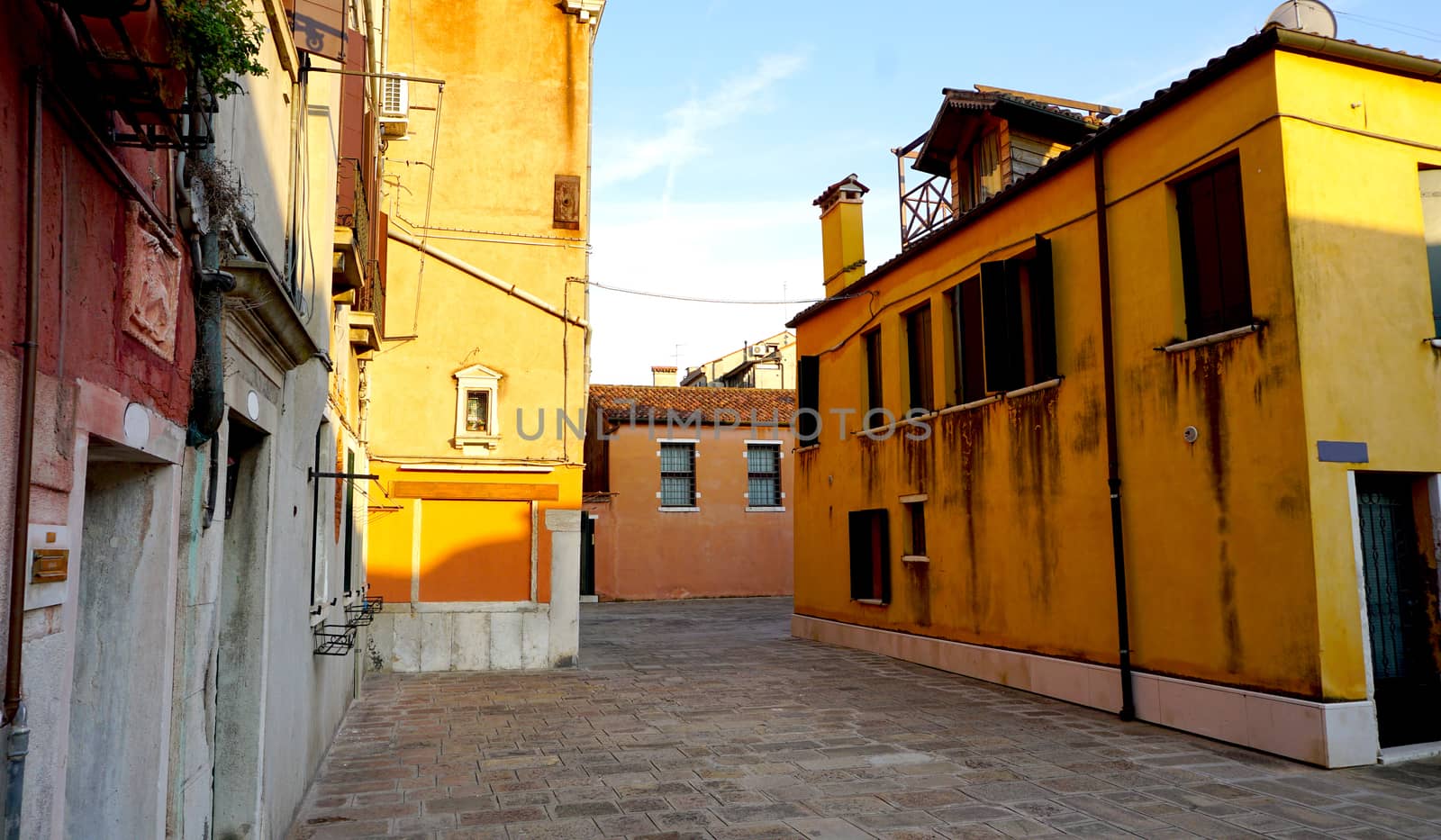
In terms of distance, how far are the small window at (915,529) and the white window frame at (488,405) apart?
5.57m

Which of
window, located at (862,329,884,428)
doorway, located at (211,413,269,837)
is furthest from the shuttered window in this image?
doorway, located at (211,413,269,837)

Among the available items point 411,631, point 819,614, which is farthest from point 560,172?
point 819,614

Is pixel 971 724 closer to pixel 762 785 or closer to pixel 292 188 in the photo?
pixel 762 785

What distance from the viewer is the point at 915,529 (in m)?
13.2

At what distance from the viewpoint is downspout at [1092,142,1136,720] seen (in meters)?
8.88

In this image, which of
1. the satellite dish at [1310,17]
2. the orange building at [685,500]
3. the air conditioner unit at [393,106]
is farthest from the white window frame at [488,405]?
the orange building at [685,500]

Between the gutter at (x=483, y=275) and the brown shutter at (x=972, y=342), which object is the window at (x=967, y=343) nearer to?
the brown shutter at (x=972, y=342)

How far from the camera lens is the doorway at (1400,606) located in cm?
746

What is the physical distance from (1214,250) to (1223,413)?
1438 millimetres

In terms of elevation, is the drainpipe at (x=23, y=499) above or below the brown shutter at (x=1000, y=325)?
below

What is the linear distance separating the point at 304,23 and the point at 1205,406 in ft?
23.3

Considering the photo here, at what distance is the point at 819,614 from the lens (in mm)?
15750

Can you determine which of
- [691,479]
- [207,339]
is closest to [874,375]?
[207,339]

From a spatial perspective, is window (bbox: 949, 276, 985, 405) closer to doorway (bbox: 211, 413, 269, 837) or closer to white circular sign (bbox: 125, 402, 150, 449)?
doorway (bbox: 211, 413, 269, 837)
